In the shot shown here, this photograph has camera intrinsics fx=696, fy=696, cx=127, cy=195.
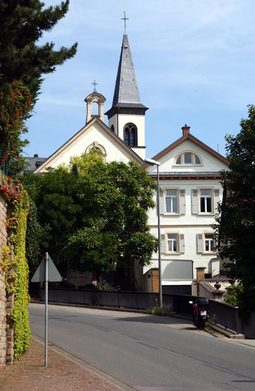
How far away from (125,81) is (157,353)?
2495 inches

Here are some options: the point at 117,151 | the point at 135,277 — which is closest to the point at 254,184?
the point at 135,277

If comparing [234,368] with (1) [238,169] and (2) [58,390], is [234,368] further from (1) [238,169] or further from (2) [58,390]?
(1) [238,169]

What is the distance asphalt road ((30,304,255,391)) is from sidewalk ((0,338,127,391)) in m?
0.66

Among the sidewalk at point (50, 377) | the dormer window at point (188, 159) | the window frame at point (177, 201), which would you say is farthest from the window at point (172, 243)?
the sidewalk at point (50, 377)

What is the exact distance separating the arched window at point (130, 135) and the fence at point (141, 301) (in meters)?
31.0

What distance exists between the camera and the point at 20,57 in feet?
56.2

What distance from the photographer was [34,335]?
23.3 metres

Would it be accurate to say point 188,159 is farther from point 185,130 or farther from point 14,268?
point 14,268

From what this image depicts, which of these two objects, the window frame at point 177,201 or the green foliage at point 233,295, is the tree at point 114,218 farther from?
the green foliage at point 233,295

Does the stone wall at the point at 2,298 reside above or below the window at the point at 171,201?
below

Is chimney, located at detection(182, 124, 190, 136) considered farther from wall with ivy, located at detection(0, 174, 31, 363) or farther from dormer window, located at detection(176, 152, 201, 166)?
wall with ivy, located at detection(0, 174, 31, 363)

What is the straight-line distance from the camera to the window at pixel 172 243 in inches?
2328

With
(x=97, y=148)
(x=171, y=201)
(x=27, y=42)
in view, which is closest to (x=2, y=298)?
(x=27, y=42)

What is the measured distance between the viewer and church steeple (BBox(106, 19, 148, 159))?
77062mm
